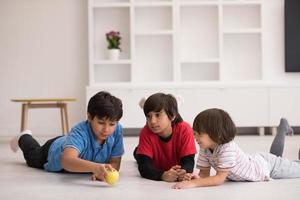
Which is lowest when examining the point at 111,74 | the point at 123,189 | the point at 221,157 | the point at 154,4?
the point at 123,189

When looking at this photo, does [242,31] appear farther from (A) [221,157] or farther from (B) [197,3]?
(A) [221,157]

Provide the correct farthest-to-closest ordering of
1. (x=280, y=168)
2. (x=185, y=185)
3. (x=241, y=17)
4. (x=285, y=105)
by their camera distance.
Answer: (x=241, y=17), (x=285, y=105), (x=280, y=168), (x=185, y=185)

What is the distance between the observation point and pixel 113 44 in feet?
19.9

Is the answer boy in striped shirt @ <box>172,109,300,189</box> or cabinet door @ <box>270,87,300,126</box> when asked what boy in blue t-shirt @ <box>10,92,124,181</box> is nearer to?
boy in striped shirt @ <box>172,109,300,189</box>

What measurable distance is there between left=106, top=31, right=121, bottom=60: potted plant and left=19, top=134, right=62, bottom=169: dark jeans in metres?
2.93

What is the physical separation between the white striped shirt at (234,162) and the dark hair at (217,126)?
0.04 m

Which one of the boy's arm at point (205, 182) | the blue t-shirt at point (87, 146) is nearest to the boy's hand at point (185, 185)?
the boy's arm at point (205, 182)

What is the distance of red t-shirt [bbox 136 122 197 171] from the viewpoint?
249cm

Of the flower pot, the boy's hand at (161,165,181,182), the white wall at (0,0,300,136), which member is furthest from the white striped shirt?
the white wall at (0,0,300,136)

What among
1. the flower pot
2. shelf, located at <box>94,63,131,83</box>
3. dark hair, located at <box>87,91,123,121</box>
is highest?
the flower pot

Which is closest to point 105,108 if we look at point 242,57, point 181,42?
point 181,42

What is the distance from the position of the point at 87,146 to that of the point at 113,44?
3663mm

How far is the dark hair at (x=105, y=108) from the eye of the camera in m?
2.31

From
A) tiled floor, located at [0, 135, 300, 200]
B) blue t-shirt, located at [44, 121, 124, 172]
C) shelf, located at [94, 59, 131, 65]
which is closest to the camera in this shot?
tiled floor, located at [0, 135, 300, 200]
